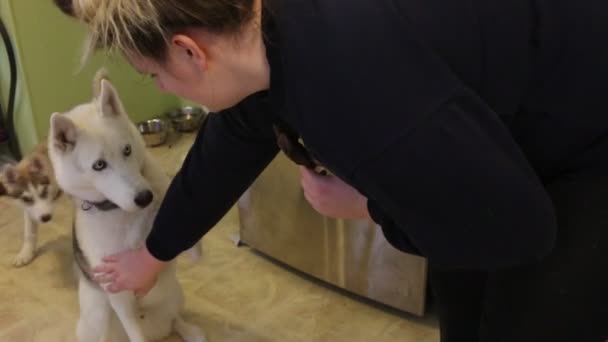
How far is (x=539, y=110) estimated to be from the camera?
71cm

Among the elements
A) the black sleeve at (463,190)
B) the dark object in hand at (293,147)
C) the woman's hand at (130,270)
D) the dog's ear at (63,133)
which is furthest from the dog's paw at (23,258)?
the black sleeve at (463,190)

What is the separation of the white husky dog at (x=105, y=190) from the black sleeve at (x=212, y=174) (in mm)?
296

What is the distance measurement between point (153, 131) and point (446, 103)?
7.29 ft

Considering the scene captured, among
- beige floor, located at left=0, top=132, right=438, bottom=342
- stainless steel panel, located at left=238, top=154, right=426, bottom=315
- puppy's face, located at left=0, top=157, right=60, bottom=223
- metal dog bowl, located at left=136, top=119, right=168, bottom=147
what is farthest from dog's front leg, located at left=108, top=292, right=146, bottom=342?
metal dog bowl, located at left=136, top=119, right=168, bottom=147

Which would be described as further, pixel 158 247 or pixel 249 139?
pixel 158 247

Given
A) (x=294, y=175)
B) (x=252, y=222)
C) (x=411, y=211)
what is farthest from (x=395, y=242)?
(x=252, y=222)

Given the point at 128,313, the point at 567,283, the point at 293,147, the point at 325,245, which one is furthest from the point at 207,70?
the point at 325,245

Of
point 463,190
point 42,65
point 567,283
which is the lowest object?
point 42,65

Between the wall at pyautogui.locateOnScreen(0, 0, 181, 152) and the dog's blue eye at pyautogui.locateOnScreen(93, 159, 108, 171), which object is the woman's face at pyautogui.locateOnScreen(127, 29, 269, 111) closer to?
the dog's blue eye at pyautogui.locateOnScreen(93, 159, 108, 171)

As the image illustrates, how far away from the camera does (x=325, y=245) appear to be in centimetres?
169

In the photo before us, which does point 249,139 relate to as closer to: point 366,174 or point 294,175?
point 366,174

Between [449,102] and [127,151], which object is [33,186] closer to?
[127,151]

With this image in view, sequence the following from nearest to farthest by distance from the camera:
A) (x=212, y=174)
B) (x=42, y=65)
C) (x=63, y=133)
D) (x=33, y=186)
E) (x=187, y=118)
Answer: (x=212, y=174)
(x=63, y=133)
(x=33, y=186)
(x=42, y=65)
(x=187, y=118)

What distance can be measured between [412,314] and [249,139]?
88cm
